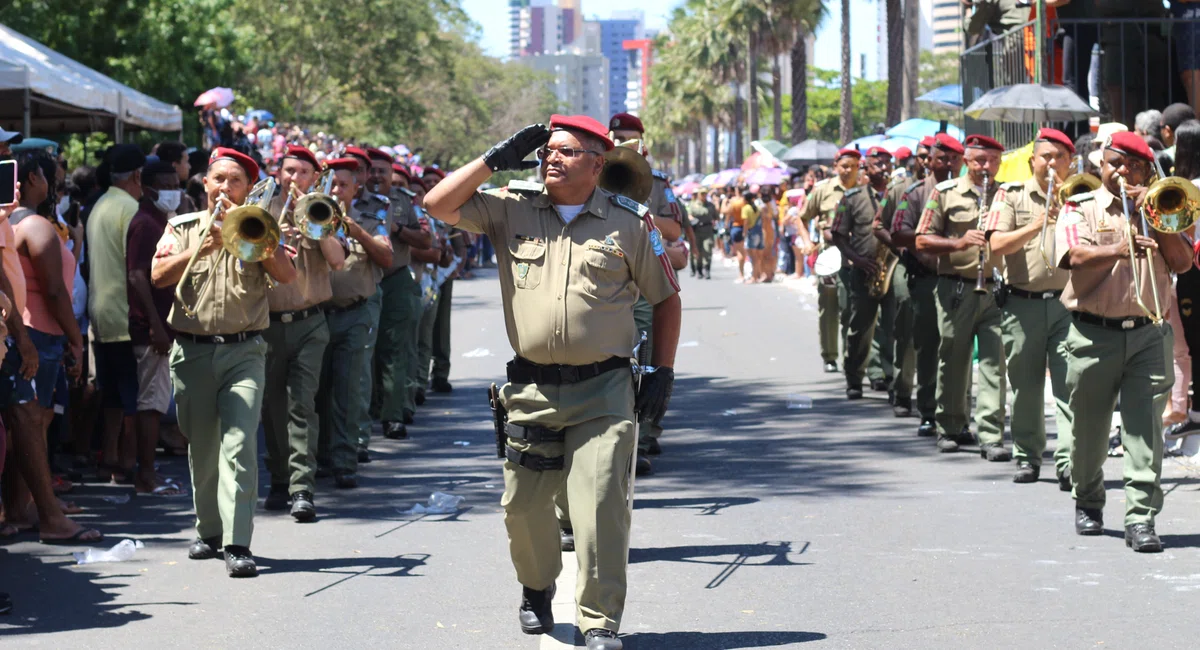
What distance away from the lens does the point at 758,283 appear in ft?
111

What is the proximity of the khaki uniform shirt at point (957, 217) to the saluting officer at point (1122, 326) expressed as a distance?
274cm

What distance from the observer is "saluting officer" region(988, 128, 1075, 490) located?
9.50 metres

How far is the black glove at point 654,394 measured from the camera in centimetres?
618

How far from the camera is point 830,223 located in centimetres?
1454

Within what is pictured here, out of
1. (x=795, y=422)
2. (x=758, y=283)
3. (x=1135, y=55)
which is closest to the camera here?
(x=795, y=422)

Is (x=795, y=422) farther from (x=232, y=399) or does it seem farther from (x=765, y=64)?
(x=765, y=64)

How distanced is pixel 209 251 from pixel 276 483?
208cm

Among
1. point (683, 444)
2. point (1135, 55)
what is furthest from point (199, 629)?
point (1135, 55)

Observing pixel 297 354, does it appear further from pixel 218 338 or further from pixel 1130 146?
pixel 1130 146

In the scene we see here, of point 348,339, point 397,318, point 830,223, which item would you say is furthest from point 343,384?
point 830,223

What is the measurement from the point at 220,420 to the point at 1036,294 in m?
4.74

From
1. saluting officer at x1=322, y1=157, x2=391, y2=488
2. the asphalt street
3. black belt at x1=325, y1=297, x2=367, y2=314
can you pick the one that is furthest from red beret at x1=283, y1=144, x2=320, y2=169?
the asphalt street

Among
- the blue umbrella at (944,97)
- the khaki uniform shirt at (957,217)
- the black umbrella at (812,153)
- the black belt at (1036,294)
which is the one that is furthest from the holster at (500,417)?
the black umbrella at (812,153)

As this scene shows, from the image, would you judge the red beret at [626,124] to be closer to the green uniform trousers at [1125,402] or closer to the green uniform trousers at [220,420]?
the green uniform trousers at [220,420]
